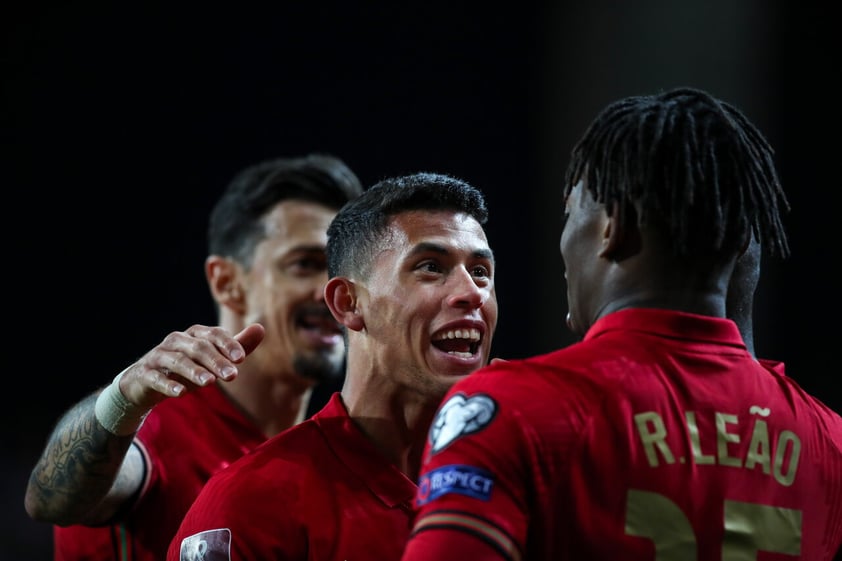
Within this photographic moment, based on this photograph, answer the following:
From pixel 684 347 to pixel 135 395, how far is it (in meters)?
1.15

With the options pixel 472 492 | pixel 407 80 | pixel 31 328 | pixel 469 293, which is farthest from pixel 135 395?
pixel 407 80

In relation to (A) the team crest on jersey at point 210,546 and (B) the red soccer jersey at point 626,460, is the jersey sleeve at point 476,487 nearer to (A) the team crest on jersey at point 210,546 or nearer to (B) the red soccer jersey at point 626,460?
(B) the red soccer jersey at point 626,460

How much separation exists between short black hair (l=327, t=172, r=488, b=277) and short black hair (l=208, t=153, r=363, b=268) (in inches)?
40.7

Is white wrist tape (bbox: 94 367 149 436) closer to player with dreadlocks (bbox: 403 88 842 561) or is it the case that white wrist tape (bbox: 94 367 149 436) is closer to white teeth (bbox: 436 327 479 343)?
white teeth (bbox: 436 327 479 343)

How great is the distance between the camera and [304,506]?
80.0 inches

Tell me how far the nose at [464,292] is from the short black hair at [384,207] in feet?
0.61

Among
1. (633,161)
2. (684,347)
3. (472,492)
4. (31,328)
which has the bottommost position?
(31,328)

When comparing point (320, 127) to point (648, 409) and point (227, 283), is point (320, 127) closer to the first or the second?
point (227, 283)

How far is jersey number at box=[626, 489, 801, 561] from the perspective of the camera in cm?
142

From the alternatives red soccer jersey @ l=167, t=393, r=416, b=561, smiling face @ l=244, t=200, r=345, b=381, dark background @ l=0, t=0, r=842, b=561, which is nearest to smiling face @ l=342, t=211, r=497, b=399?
red soccer jersey @ l=167, t=393, r=416, b=561

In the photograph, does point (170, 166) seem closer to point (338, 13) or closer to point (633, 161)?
point (338, 13)

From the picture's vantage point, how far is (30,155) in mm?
5930

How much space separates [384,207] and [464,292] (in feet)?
0.96

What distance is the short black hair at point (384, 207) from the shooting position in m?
2.38
